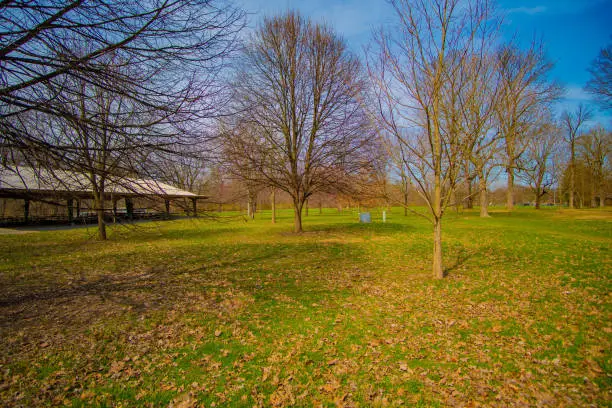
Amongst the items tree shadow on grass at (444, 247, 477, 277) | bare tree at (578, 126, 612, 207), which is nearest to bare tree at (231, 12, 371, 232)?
tree shadow on grass at (444, 247, 477, 277)

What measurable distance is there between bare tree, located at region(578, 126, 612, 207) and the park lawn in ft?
158

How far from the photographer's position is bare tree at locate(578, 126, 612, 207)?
143 feet

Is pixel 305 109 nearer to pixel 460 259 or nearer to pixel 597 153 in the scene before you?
pixel 460 259

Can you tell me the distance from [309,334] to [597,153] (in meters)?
58.4

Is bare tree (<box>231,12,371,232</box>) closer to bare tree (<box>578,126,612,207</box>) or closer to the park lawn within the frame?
the park lawn

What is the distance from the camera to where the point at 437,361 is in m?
3.67

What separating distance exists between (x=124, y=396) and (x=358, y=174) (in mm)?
13337

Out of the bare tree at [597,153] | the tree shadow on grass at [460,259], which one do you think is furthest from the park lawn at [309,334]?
the bare tree at [597,153]

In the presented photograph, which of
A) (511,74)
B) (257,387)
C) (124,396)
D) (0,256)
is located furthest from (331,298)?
(0,256)

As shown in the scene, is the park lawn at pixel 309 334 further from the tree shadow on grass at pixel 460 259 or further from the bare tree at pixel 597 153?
the bare tree at pixel 597 153

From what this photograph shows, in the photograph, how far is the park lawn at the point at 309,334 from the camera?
319 centimetres

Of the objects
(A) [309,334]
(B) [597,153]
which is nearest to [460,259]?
(A) [309,334]

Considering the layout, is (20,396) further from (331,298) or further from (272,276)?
(272,276)

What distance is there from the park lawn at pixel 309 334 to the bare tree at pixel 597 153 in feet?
158
